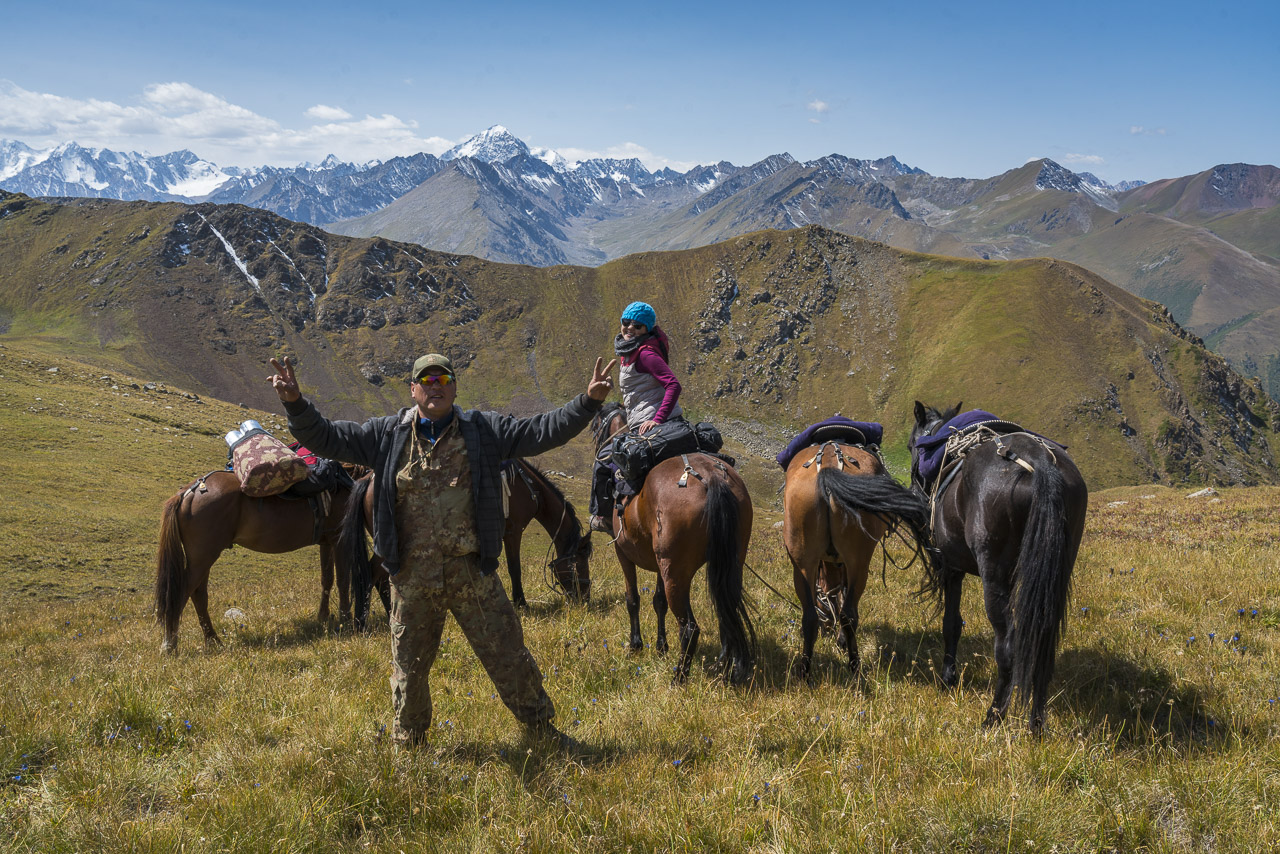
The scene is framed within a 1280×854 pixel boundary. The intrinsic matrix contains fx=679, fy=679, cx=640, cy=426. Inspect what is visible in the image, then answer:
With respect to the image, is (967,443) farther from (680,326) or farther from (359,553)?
(680,326)

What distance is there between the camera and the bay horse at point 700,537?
259 inches

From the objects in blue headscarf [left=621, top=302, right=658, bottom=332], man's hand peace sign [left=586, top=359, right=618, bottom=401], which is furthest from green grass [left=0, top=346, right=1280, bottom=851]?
blue headscarf [left=621, top=302, right=658, bottom=332]

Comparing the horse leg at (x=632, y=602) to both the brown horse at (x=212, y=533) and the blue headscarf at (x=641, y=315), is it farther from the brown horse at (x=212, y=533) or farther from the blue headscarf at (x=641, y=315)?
the brown horse at (x=212, y=533)

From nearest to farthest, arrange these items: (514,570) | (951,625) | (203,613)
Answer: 1. (951,625)
2. (203,613)
3. (514,570)

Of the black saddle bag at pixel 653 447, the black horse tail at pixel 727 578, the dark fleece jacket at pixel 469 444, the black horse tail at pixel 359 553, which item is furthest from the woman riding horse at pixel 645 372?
the black horse tail at pixel 359 553

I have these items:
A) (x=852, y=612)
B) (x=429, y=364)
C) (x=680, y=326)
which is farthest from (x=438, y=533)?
(x=680, y=326)

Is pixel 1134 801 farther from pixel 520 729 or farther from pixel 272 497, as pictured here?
pixel 272 497

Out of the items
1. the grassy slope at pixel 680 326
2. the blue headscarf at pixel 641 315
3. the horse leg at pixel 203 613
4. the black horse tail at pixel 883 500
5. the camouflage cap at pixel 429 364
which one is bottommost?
the horse leg at pixel 203 613

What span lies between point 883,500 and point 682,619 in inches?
93.3

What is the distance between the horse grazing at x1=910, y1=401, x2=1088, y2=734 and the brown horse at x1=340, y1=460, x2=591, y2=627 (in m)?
5.96

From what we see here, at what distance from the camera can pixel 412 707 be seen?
16.4ft

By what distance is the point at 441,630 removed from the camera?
5.04 m

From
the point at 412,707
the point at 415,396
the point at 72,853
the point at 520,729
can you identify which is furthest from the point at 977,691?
the point at 72,853

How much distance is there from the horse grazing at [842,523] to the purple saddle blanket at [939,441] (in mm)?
393
